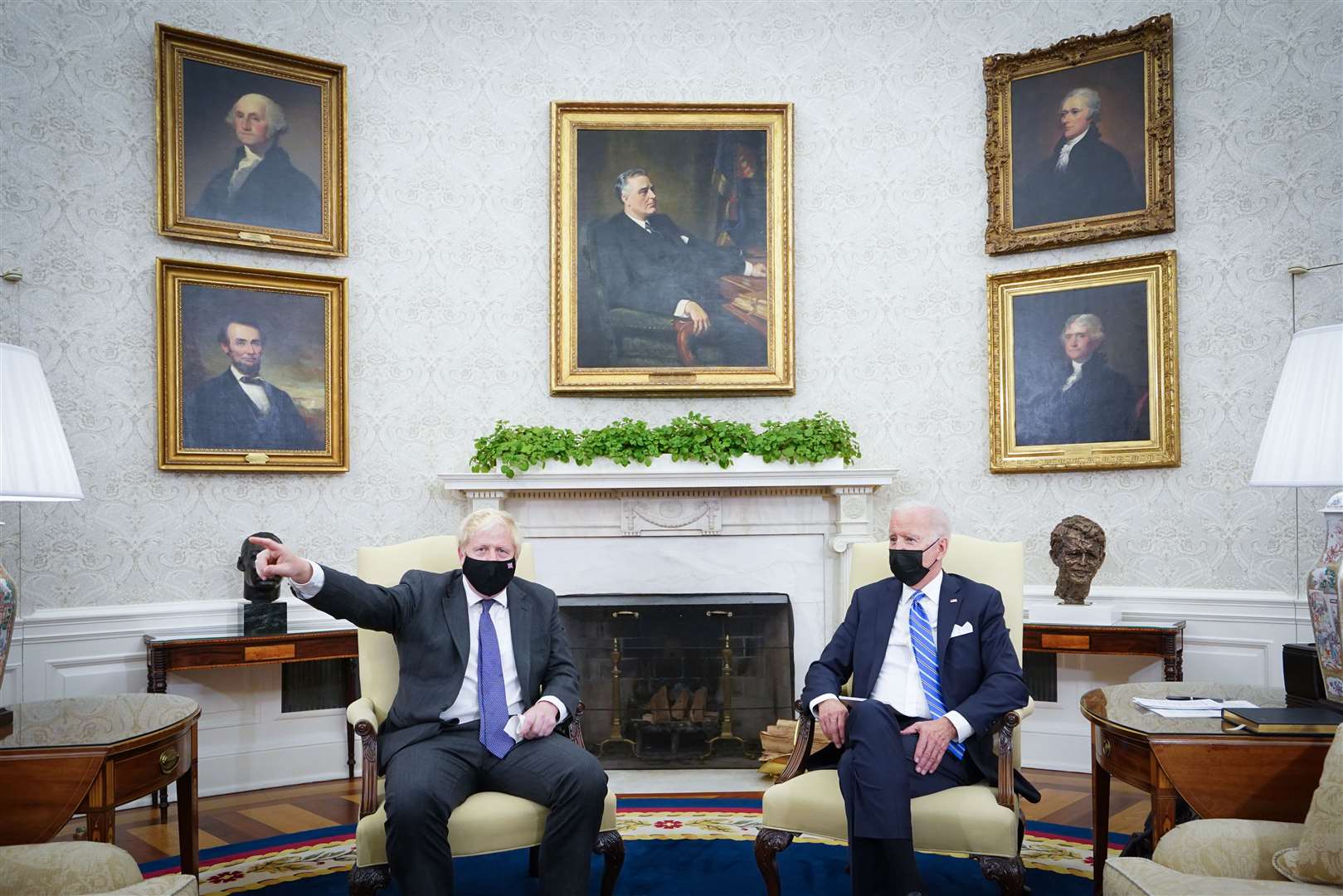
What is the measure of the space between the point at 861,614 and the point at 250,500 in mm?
3668

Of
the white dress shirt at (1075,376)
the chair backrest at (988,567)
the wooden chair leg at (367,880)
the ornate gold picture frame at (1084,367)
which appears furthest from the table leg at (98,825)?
the white dress shirt at (1075,376)

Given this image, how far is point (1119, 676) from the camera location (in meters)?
5.34

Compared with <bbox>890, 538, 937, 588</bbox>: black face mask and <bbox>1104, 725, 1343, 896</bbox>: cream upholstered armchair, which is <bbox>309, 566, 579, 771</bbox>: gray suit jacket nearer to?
<bbox>890, 538, 937, 588</bbox>: black face mask

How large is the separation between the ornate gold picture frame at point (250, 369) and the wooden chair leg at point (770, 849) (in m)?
3.54

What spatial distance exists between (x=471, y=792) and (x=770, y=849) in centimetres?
100

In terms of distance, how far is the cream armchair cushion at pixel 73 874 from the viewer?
227 centimetres

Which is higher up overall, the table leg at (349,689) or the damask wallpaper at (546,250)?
the damask wallpaper at (546,250)

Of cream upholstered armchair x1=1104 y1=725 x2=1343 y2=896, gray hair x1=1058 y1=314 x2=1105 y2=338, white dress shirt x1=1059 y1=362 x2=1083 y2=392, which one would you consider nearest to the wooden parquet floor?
cream upholstered armchair x1=1104 y1=725 x2=1343 y2=896

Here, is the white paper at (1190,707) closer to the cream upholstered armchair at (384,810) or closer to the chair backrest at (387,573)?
the cream upholstered armchair at (384,810)

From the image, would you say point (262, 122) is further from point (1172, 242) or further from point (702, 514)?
point (1172, 242)

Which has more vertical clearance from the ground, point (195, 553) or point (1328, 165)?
point (1328, 165)

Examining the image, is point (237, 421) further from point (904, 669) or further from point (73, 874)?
point (904, 669)

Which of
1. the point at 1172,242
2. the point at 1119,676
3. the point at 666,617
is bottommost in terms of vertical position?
→ the point at 1119,676

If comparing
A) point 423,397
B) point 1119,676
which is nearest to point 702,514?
point 423,397
